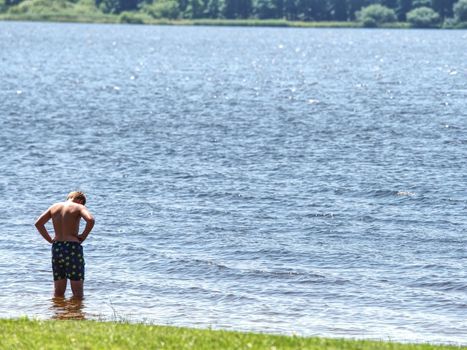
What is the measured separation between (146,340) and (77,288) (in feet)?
20.6

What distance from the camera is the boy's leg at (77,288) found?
21.8m

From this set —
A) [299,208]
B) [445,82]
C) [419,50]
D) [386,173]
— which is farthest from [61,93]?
[419,50]

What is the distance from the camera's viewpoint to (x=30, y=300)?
22969 millimetres

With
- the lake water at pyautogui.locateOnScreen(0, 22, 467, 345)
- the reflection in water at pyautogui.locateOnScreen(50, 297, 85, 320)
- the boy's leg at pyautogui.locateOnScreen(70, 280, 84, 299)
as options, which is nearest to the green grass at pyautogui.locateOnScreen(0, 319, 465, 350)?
the lake water at pyautogui.locateOnScreen(0, 22, 467, 345)

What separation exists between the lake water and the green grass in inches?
166

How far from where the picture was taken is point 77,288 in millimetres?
21938

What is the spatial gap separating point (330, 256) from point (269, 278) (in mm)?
2764

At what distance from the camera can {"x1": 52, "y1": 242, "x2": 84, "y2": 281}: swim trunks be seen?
68.6 feet

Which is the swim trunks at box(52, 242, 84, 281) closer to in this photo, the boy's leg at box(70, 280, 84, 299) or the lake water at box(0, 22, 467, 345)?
the boy's leg at box(70, 280, 84, 299)

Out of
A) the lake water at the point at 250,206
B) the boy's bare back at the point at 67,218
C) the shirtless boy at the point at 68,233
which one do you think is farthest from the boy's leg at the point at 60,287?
the boy's bare back at the point at 67,218

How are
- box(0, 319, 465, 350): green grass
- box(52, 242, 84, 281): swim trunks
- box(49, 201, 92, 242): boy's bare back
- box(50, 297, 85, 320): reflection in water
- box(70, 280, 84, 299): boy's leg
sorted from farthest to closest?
box(70, 280, 84, 299): boy's leg
box(50, 297, 85, 320): reflection in water
box(52, 242, 84, 281): swim trunks
box(49, 201, 92, 242): boy's bare back
box(0, 319, 465, 350): green grass

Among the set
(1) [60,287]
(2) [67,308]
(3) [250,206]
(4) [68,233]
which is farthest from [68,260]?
(3) [250,206]

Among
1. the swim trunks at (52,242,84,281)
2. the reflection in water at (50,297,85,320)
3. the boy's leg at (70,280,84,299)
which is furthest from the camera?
the boy's leg at (70,280,84,299)

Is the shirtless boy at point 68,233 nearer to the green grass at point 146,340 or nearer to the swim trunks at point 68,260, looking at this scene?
the swim trunks at point 68,260
